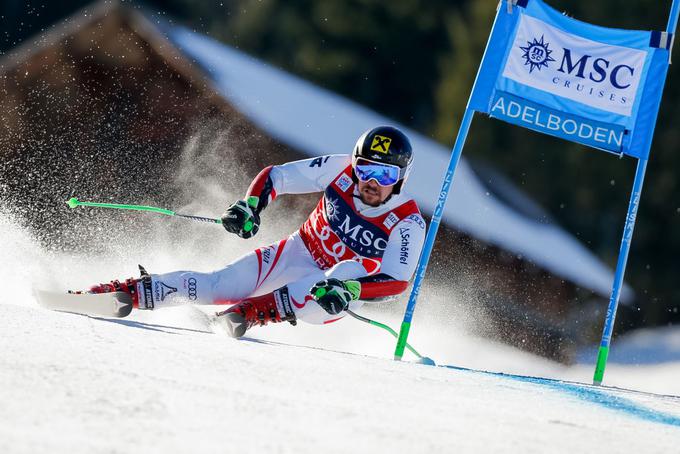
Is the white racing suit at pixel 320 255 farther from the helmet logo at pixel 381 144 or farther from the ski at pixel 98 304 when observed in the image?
the helmet logo at pixel 381 144

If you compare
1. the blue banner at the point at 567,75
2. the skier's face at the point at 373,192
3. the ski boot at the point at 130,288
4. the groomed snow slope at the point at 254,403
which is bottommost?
the groomed snow slope at the point at 254,403

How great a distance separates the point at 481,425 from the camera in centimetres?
376

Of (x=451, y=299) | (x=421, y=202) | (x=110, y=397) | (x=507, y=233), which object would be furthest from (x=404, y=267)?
(x=507, y=233)

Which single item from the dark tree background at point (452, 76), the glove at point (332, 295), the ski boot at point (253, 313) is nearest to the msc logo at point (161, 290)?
the ski boot at point (253, 313)

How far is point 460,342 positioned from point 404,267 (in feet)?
11.1

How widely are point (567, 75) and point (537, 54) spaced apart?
24 cm

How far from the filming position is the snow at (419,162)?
1080 centimetres

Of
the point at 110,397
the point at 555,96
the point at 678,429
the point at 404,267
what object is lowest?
the point at 110,397

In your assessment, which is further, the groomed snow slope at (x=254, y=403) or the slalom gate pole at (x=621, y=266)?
the slalom gate pole at (x=621, y=266)

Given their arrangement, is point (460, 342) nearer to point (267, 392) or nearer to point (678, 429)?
point (678, 429)

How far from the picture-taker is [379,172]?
6223 millimetres

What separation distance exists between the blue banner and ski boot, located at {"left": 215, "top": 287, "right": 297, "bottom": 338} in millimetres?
1793

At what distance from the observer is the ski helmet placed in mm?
6195

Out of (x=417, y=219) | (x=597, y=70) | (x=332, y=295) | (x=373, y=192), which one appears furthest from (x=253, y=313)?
(x=597, y=70)
